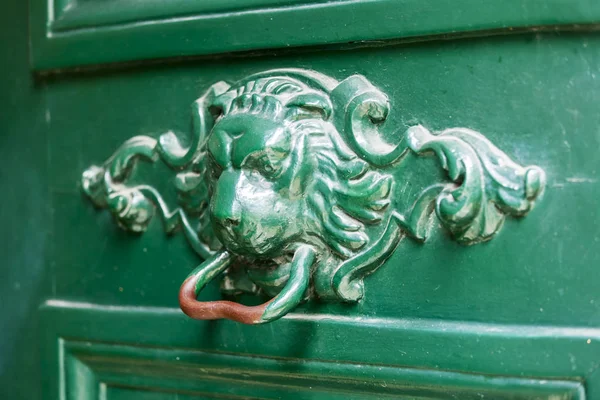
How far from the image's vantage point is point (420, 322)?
0.53 metres

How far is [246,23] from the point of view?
1.88ft

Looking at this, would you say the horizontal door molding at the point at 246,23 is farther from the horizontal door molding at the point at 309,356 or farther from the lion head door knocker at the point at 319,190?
the horizontal door molding at the point at 309,356

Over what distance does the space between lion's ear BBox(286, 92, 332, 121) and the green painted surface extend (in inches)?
1.1

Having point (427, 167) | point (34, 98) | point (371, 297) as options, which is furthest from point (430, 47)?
point (34, 98)

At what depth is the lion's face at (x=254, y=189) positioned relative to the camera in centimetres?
52

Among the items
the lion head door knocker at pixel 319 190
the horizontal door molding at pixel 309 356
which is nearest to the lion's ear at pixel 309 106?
the lion head door knocker at pixel 319 190

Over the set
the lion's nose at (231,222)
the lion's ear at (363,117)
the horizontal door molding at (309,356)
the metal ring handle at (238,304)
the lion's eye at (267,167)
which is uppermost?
the lion's ear at (363,117)

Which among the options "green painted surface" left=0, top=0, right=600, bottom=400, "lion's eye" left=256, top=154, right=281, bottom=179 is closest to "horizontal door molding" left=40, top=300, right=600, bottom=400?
"green painted surface" left=0, top=0, right=600, bottom=400

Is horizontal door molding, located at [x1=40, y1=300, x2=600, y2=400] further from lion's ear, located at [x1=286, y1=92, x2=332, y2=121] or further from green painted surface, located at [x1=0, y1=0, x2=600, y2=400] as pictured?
lion's ear, located at [x1=286, y1=92, x2=332, y2=121]

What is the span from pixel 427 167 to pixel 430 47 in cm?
8

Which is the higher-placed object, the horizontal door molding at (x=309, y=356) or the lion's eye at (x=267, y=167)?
the lion's eye at (x=267, y=167)

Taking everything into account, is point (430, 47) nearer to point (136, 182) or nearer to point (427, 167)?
point (427, 167)

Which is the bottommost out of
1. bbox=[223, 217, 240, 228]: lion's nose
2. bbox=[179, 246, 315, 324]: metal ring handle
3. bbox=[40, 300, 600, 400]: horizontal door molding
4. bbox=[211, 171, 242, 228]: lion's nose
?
bbox=[40, 300, 600, 400]: horizontal door molding

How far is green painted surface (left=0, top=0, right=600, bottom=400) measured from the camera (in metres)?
0.48
